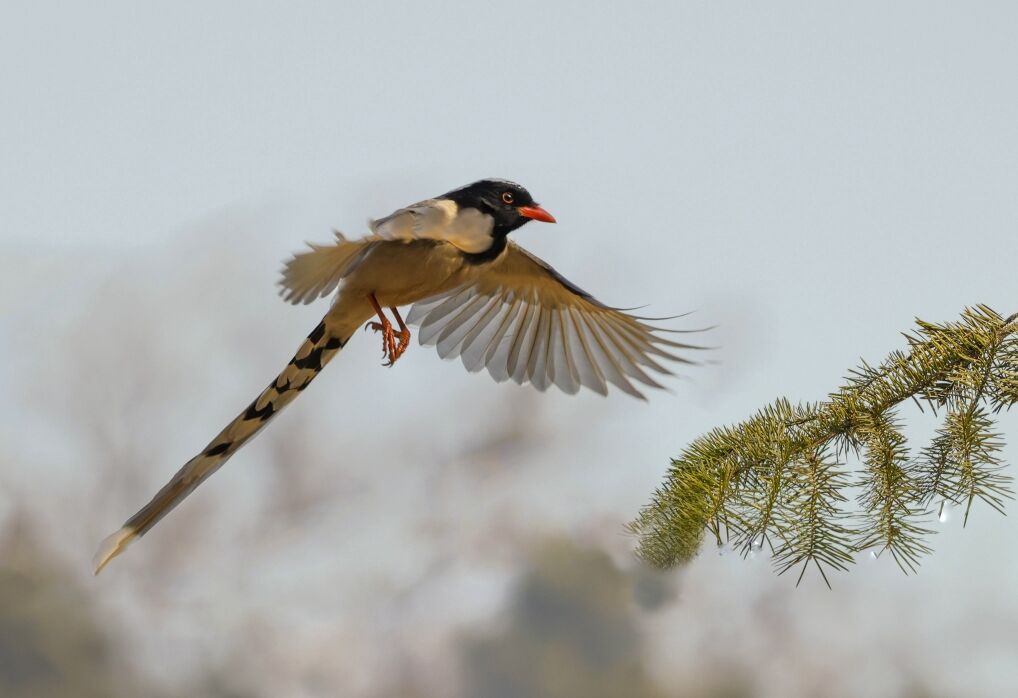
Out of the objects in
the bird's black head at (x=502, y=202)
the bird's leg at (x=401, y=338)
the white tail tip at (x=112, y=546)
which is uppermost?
the bird's black head at (x=502, y=202)

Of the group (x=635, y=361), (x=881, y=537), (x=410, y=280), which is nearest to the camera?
(x=881, y=537)

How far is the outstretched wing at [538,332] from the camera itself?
190cm

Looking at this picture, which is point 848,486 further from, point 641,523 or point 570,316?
point 570,316

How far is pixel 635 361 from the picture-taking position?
1927 mm

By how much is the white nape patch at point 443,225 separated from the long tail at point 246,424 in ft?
0.85

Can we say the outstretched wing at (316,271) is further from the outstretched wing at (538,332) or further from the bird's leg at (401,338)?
the outstretched wing at (538,332)

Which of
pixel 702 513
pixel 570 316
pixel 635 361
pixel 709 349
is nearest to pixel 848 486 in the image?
pixel 702 513

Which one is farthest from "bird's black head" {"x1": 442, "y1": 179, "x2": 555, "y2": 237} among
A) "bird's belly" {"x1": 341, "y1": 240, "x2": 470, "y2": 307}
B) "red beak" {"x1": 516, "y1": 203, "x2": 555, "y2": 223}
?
"bird's belly" {"x1": 341, "y1": 240, "x2": 470, "y2": 307}

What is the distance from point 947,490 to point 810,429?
0.55ft

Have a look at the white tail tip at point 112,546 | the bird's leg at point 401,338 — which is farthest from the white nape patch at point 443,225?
the white tail tip at point 112,546

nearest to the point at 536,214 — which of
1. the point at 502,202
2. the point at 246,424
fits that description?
the point at 502,202

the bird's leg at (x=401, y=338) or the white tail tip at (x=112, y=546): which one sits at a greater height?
Answer: the bird's leg at (x=401, y=338)

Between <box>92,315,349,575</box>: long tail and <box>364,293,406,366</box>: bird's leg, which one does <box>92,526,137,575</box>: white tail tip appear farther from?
<box>364,293,406,366</box>: bird's leg

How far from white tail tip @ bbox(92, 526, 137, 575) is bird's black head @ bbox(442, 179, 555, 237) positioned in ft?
2.47
